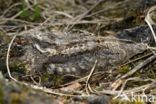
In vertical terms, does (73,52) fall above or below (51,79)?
above

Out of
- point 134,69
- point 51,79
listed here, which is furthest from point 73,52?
point 134,69

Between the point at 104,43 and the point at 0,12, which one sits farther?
the point at 0,12

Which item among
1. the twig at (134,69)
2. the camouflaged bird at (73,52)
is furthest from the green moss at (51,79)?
the twig at (134,69)

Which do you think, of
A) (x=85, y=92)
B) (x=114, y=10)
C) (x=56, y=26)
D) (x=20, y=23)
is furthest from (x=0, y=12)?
(x=85, y=92)

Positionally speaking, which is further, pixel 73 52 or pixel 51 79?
pixel 73 52

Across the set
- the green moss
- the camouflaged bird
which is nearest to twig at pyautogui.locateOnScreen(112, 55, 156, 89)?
the camouflaged bird

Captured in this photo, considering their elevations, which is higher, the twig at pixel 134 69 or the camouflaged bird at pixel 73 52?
the camouflaged bird at pixel 73 52

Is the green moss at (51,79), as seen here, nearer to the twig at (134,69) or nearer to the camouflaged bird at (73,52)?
the camouflaged bird at (73,52)

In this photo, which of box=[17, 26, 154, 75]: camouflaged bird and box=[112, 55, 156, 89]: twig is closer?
box=[112, 55, 156, 89]: twig

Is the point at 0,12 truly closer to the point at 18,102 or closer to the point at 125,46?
the point at 125,46

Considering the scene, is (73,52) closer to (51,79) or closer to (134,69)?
(51,79)

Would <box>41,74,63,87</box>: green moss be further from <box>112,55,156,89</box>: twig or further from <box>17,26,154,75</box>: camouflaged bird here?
<box>112,55,156,89</box>: twig
